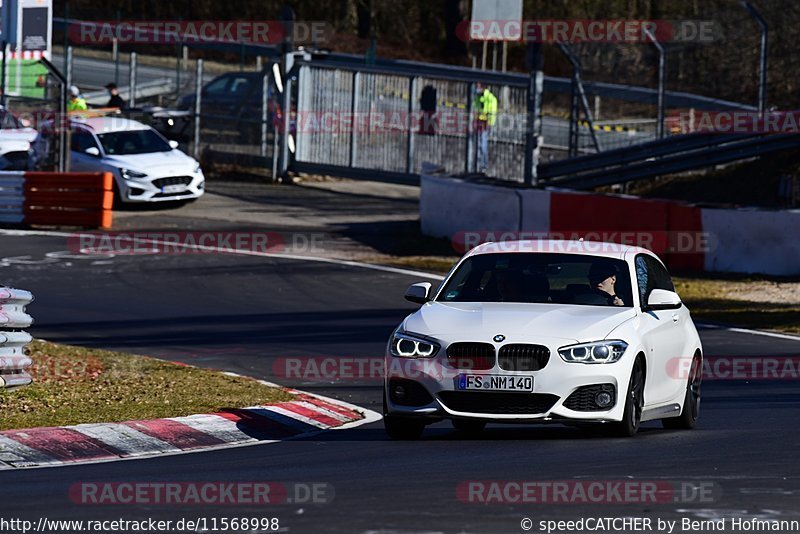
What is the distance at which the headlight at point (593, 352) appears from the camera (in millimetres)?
9867

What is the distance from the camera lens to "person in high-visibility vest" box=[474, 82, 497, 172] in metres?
30.4

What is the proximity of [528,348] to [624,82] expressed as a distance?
62.4 ft

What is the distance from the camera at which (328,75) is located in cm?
3350

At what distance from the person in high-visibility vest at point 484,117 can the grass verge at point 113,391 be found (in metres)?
16.3

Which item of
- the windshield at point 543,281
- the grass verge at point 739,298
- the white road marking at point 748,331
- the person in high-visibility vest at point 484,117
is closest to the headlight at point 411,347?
the windshield at point 543,281

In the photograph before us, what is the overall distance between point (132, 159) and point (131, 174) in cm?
47

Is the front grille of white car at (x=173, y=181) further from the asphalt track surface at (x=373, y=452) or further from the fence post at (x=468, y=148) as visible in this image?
the asphalt track surface at (x=373, y=452)

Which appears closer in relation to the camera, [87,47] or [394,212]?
[394,212]

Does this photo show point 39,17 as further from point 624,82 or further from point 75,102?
point 624,82

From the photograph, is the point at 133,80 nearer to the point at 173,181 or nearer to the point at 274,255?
the point at 173,181

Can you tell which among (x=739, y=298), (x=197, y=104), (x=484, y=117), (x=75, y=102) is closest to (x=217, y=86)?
(x=197, y=104)

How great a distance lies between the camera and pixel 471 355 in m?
9.93

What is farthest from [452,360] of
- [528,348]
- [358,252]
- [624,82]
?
[624,82]

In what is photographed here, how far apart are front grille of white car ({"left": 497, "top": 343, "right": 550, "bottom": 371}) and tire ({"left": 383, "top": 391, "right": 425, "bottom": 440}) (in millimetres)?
904
